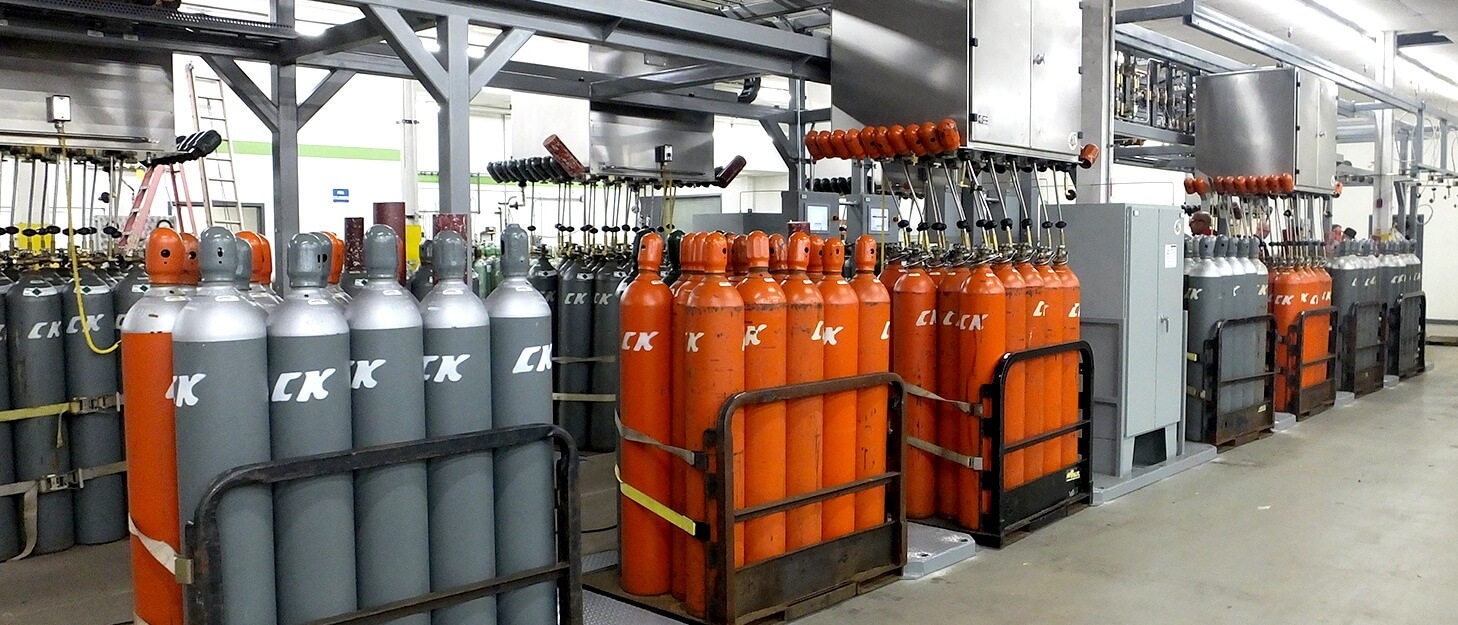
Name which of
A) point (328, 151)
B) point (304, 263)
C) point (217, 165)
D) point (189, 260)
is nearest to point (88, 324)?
point (189, 260)

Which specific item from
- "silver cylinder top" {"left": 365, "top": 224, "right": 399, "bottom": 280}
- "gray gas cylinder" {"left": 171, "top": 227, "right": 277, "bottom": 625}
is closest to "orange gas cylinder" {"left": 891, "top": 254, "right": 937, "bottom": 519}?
"silver cylinder top" {"left": 365, "top": 224, "right": 399, "bottom": 280}

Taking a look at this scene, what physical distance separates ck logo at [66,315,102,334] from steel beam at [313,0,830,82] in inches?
78.6

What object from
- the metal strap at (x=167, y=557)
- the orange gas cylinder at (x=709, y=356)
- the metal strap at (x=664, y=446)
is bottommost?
the metal strap at (x=167, y=557)

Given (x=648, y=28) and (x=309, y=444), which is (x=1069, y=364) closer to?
(x=648, y=28)

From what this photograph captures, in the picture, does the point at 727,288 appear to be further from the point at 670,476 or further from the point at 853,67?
the point at 853,67

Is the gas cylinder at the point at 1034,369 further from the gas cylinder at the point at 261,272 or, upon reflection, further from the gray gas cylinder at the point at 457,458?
the gas cylinder at the point at 261,272

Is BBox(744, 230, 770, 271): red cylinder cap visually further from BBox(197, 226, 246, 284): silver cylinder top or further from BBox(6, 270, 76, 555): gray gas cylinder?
BBox(6, 270, 76, 555): gray gas cylinder

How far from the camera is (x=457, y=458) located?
96.5 inches

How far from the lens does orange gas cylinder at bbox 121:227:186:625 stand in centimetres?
217

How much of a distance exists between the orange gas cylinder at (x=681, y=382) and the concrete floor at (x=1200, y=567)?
471mm

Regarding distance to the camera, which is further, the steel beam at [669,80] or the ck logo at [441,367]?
the steel beam at [669,80]

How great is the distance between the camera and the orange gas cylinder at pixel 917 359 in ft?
13.6

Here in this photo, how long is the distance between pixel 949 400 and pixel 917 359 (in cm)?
21

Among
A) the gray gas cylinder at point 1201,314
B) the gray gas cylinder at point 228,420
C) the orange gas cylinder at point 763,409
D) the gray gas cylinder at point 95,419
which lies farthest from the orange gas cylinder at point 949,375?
the gray gas cylinder at point 95,419
